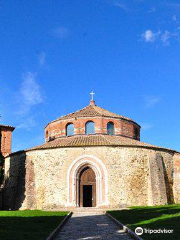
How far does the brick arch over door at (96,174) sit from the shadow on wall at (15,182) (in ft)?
16.9

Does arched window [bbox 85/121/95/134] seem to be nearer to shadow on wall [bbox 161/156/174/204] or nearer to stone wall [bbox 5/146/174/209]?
stone wall [bbox 5/146/174/209]

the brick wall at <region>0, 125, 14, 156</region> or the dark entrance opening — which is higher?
the brick wall at <region>0, 125, 14, 156</region>

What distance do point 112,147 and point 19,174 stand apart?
33.2 ft

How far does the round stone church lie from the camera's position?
92.4ft

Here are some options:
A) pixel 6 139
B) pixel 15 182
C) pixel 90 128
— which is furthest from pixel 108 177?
pixel 6 139

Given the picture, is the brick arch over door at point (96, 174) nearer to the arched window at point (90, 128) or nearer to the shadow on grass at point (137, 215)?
the arched window at point (90, 128)

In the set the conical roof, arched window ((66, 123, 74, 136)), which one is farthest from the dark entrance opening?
the conical roof

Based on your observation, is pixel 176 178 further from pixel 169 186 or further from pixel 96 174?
pixel 96 174

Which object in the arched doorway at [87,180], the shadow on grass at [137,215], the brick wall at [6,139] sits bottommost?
the shadow on grass at [137,215]

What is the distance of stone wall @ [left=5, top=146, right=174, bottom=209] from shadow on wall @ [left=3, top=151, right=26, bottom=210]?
10 cm

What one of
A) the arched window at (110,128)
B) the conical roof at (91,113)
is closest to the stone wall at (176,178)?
the conical roof at (91,113)

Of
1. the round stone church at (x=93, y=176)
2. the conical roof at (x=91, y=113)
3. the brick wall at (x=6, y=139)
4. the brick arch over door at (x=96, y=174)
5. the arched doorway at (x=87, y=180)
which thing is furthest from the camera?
the brick wall at (x=6, y=139)

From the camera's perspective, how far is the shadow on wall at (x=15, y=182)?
30269 millimetres

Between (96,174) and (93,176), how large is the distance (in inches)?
22.5
